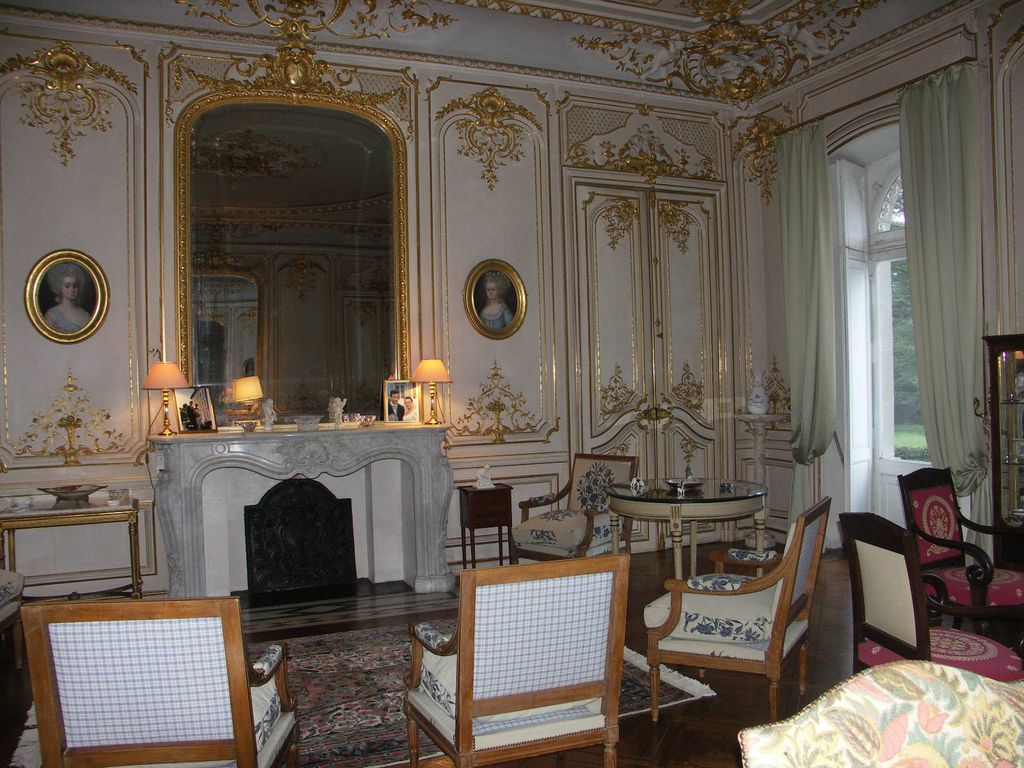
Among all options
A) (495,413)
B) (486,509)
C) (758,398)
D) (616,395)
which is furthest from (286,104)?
(758,398)

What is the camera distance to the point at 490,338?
6.26 meters

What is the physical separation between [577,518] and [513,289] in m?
1.91

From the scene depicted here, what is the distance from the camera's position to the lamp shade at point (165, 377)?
5062 mm

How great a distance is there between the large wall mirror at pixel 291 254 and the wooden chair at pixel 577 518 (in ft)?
4.65

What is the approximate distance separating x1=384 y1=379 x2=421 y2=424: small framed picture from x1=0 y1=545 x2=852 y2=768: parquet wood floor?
4.14 ft

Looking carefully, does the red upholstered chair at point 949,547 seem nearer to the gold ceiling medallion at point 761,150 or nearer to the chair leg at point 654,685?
the chair leg at point 654,685

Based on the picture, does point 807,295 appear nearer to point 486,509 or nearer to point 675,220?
point 675,220

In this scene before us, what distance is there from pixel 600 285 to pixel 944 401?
2658 mm

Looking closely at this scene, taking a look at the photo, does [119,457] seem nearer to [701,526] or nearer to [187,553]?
[187,553]

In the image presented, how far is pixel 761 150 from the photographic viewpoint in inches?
275

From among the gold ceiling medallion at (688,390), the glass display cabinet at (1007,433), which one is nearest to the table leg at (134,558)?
the gold ceiling medallion at (688,390)

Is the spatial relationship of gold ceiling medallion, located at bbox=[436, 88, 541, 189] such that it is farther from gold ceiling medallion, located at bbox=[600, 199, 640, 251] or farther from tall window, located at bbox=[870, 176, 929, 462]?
tall window, located at bbox=[870, 176, 929, 462]

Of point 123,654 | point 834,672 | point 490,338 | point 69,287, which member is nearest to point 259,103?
point 69,287

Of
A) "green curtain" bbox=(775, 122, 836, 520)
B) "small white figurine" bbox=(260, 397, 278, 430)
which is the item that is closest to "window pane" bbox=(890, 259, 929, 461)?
"green curtain" bbox=(775, 122, 836, 520)
